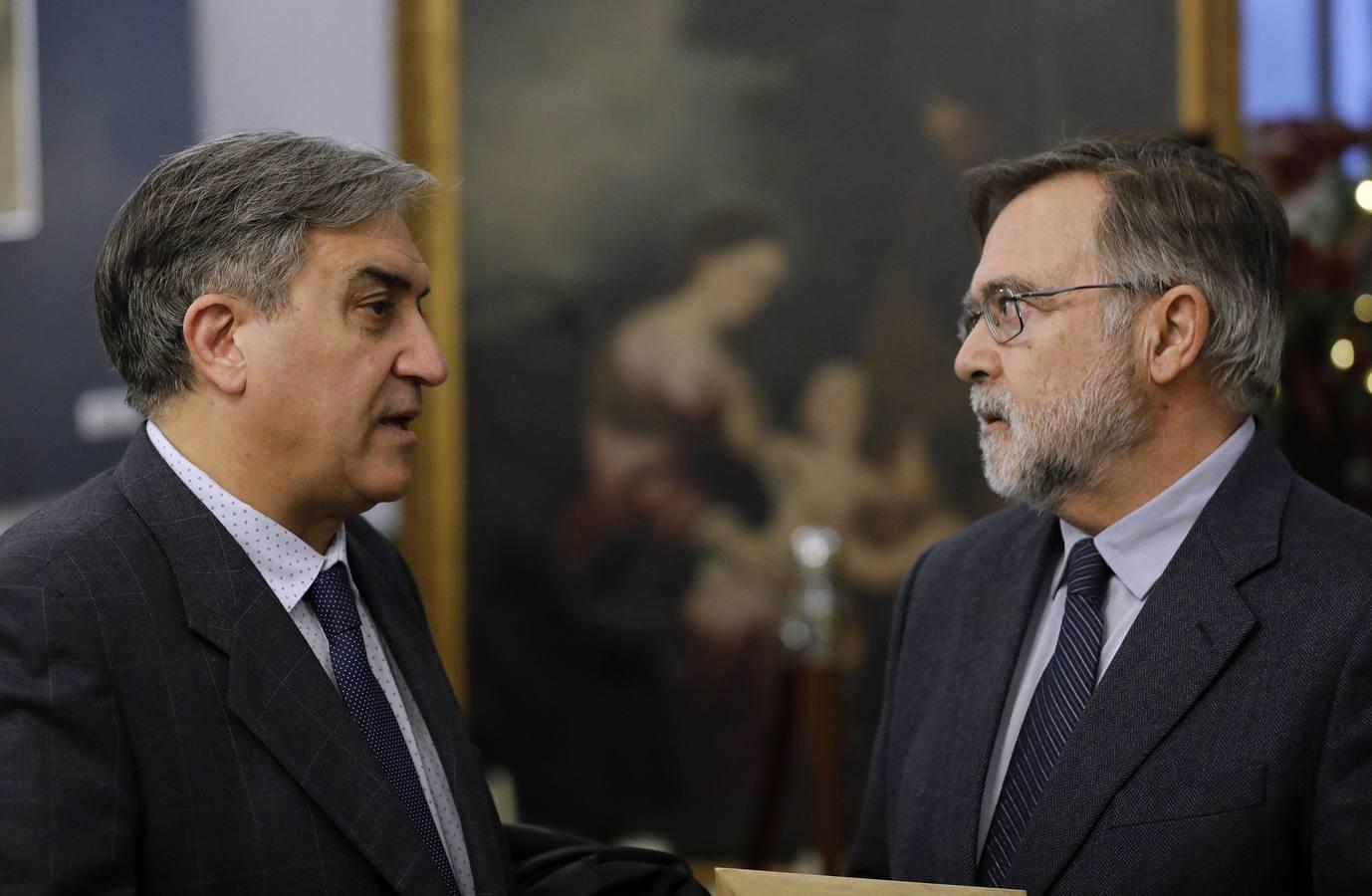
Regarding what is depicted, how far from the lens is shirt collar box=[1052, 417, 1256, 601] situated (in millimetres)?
2580

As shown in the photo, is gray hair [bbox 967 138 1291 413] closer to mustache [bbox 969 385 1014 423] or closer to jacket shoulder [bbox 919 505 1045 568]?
mustache [bbox 969 385 1014 423]

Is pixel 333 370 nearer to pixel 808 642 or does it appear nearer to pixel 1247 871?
pixel 1247 871

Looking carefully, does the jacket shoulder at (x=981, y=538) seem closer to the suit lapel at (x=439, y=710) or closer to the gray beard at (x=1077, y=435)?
the gray beard at (x=1077, y=435)

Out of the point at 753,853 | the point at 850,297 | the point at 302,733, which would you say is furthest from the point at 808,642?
the point at 302,733

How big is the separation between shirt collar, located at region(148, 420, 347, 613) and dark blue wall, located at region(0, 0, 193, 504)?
13.5ft

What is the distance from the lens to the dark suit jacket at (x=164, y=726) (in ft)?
6.43

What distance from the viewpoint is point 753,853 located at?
604 cm

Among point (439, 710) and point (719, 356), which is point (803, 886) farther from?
point (719, 356)

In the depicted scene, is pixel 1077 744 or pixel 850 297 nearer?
pixel 1077 744

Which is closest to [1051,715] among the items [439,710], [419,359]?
[439,710]

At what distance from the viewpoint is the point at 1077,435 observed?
8.58 ft

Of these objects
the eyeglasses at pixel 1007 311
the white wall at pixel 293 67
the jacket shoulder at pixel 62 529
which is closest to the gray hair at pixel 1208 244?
the eyeglasses at pixel 1007 311

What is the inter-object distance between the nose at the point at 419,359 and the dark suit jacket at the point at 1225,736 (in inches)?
44.8

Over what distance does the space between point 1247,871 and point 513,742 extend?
16.2ft
